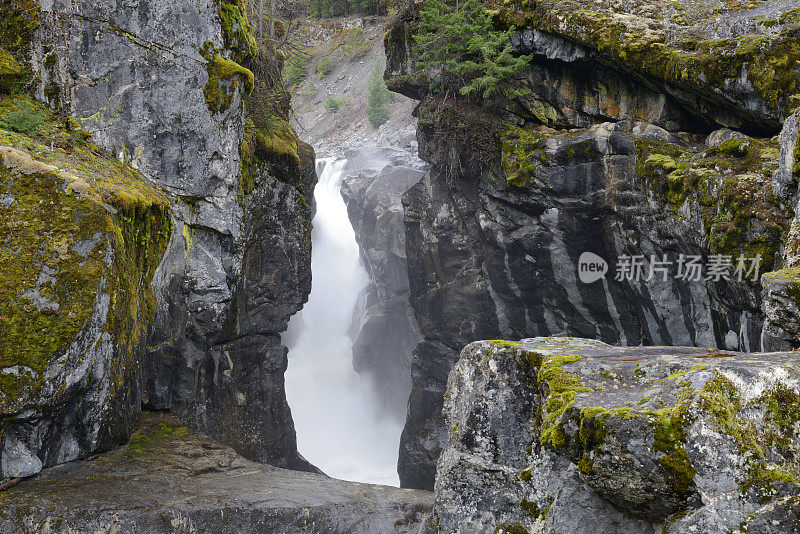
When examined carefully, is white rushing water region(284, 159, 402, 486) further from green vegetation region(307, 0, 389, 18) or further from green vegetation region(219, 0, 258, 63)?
green vegetation region(219, 0, 258, 63)

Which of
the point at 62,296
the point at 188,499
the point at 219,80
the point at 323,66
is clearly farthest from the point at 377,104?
the point at 188,499

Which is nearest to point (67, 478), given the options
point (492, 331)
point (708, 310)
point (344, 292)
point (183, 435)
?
point (183, 435)

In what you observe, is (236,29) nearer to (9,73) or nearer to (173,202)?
(173,202)

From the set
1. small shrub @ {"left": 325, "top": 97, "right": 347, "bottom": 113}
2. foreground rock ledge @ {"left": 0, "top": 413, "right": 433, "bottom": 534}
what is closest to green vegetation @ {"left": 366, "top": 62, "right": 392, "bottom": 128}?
small shrub @ {"left": 325, "top": 97, "right": 347, "bottom": 113}

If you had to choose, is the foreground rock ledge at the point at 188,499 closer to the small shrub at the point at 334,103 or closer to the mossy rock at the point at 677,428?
the mossy rock at the point at 677,428

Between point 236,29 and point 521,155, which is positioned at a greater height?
point 236,29

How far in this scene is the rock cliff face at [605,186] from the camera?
426 inches

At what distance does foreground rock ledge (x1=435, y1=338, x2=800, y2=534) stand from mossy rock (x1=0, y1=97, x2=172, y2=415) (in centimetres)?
485

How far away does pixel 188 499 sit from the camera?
7.24 m

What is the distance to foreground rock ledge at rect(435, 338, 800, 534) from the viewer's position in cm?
377

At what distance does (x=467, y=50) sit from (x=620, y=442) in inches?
575

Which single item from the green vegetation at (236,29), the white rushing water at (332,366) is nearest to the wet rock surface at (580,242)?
the white rushing water at (332,366)

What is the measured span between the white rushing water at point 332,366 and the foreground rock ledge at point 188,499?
15749 mm

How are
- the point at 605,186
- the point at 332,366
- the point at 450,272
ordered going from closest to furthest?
the point at 605,186 < the point at 450,272 < the point at 332,366
